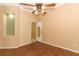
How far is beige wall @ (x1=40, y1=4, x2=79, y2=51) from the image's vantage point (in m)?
5.40

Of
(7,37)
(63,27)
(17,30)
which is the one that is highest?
(63,27)

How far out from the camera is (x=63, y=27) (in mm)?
5895

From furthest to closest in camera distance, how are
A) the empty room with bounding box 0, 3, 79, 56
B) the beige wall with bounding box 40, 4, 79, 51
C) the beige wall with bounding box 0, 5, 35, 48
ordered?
1. the beige wall with bounding box 0, 5, 35, 48
2. the beige wall with bounding box 40, 4, 79, 51
3. the empty room with bounding box 0, 3, 79, 56

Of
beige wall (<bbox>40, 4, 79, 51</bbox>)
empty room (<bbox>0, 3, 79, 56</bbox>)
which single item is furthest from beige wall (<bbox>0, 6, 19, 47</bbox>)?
→ beige wall (<bbox>40, 4, 79, 51</bbox>)

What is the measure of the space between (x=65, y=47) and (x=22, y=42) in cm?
201

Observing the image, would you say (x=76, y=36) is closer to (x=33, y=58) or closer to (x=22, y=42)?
(x=22, y=42)

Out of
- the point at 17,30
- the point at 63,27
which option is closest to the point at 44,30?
the point at 63,27

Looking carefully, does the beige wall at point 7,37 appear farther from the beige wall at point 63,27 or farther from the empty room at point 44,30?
the beige wall at point 63,27

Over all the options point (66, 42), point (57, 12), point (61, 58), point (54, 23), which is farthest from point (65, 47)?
point (61, 58)

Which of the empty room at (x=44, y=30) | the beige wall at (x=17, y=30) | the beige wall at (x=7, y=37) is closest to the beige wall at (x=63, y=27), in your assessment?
the empty room at (x=44, y=30)

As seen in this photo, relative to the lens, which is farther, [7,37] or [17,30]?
[17,30]

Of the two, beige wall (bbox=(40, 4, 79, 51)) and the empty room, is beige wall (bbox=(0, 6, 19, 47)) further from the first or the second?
beige wall (bbox=(40, 4, 79, 51))

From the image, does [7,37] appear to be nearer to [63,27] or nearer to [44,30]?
[44,30]

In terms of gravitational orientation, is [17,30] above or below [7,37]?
above
